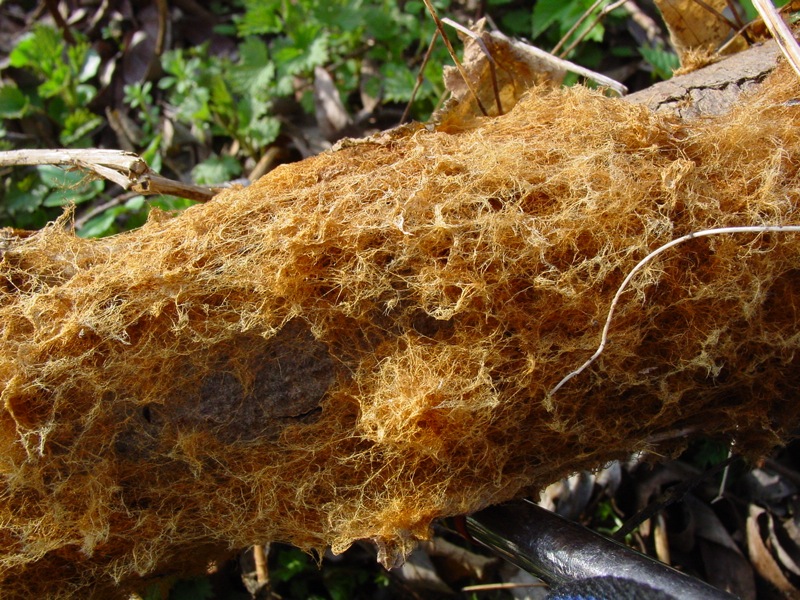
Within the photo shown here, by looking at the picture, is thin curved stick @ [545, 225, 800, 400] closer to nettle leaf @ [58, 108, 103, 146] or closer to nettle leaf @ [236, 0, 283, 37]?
nettle leaf @ [236, 0, 283, 37]

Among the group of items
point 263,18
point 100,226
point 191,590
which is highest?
point 263,18

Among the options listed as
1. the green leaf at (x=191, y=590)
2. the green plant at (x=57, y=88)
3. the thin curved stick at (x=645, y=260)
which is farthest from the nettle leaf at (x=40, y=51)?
the thin curved stick at (x=645, y=260)

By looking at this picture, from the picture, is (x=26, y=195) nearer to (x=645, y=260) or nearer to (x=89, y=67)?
(x=89, y=67)

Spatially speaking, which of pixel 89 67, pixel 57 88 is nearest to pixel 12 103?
pixel 57 88

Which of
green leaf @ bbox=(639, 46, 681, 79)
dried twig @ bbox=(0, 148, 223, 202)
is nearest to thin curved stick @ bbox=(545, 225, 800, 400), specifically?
dried twig @ bbox=(0, 148, 223, 202)

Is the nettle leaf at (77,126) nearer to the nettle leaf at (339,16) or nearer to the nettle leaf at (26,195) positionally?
the nettle leaf at (26,195)

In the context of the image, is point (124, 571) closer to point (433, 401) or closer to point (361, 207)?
point (433, 401)
